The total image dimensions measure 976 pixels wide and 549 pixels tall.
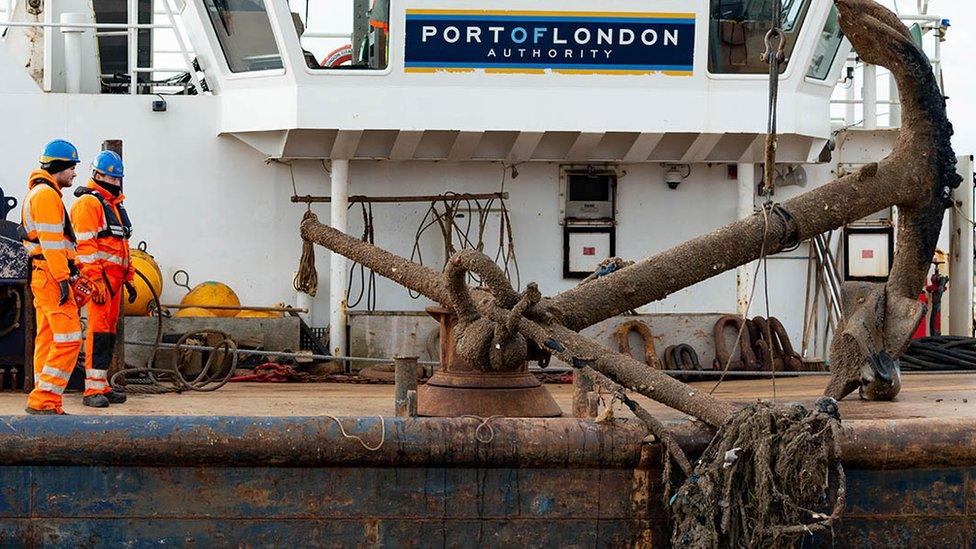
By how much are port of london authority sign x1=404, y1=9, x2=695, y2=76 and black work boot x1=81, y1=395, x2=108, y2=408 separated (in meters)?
2.89

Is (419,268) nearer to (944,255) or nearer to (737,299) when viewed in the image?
(737,299)

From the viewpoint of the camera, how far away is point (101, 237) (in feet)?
22.6

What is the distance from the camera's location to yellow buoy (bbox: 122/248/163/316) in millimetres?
8422

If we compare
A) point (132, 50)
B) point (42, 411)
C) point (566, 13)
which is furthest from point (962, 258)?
point (42, 411)

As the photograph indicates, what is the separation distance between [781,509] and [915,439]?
79 cm

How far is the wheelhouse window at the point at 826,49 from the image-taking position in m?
8.94

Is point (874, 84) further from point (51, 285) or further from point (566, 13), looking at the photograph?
point (51, 285)

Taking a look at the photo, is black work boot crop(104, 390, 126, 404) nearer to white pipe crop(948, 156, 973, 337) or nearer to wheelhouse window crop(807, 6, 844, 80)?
wheelhouse window crop(807, 6, 844, 80)

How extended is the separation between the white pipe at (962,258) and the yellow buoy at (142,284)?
5.83 meters

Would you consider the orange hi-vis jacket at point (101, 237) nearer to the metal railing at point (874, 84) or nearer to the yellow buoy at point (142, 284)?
the yellow buoy at point (142, 284)

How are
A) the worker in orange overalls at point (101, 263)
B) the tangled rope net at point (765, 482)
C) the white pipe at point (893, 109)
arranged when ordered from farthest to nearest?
the white pipe at point (893, 109)
the worker in orange overalls at point (101, 263)
the tangled rope net at point (765, 482)

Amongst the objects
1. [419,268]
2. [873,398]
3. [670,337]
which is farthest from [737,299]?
[419,268]

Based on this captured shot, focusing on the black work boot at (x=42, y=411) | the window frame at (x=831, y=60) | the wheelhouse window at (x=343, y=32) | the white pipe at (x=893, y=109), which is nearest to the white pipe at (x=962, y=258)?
the white pipe at (x=893, y=109)

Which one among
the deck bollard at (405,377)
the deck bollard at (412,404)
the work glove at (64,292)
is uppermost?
the work glove at (64,292)
